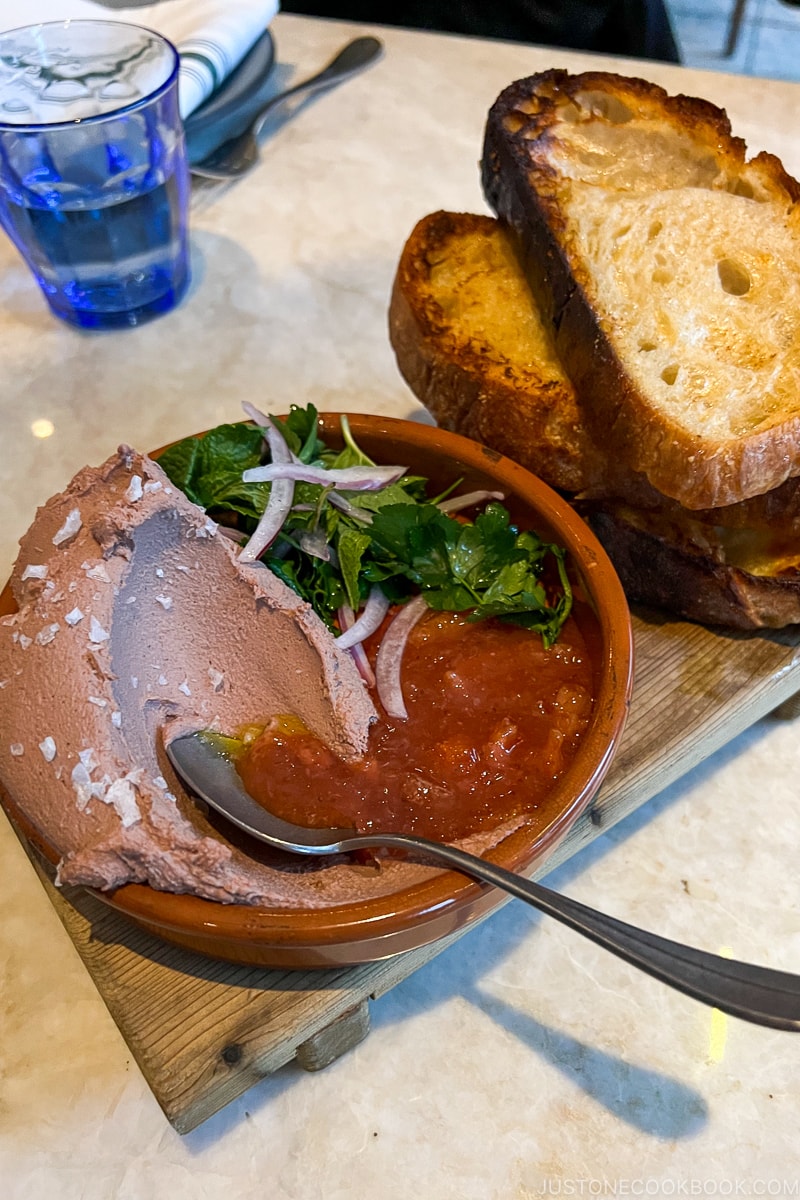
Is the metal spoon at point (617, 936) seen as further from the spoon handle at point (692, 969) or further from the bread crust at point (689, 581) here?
the bread crust at point (689, 581)

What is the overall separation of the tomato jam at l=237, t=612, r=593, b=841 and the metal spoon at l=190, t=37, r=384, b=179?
1.77 m

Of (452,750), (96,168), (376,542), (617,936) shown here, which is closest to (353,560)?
(376,542)

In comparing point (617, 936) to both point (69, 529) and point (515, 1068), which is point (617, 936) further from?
point (69, 529)

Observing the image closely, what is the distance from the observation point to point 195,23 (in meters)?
2.54

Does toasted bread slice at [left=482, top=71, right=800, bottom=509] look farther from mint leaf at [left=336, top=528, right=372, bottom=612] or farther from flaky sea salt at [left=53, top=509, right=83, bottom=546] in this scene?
flaky sea salt at [left=53, top=509, right=83, bottom=546]

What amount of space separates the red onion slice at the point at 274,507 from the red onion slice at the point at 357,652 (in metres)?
0.16

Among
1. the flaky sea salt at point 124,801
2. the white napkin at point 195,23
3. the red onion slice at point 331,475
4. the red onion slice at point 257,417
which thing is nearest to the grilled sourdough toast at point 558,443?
the red onion slice at point 331,475

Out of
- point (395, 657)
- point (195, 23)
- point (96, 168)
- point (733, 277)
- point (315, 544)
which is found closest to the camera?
point (395, 657)

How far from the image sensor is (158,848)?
1033 mm

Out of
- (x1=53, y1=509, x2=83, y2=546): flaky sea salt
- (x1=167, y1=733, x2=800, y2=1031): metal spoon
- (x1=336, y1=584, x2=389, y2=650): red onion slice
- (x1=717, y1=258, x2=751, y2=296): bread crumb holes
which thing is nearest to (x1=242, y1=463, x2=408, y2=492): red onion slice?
(x1=336, y1=584, x2=389, y2=650): red onion slice

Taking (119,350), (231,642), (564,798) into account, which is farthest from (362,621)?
(119,350)

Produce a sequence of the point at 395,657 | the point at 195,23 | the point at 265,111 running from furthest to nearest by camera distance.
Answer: the point at 265,111
the point at 195,23
the point at 395,657

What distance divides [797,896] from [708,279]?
99 cm

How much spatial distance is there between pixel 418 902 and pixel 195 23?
2.44m
